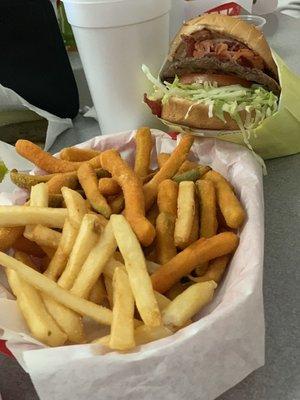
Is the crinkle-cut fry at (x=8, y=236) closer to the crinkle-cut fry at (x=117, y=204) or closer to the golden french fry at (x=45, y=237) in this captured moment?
the golden french fry at (x=45, y=237)

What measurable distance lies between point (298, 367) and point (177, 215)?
12.5 inches

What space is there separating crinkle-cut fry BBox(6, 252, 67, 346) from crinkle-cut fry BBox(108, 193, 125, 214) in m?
0.23

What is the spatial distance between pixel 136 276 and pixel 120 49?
28.5 inches

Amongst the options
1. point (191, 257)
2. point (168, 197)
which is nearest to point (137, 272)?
point (191, 257)

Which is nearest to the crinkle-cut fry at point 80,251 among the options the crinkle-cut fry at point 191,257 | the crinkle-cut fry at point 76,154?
the crinkle-cut fry at point 191,257

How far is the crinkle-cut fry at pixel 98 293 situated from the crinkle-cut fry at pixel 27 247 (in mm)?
179

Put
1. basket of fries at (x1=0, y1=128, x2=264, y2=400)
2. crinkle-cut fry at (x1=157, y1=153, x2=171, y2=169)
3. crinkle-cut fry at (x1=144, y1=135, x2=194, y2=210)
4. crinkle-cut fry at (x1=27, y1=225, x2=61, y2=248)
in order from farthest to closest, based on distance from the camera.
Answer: crinkle-cut fry at (x1=157, y1=153, x2=171, y2=169)
crinkle-cut fry at (x1=144, y1=135, x2=194, y2=210)
crinkle-cut fry at (x1=27, y1=225, x2=61, y2=248)
basket of fries at (x1=0, y1=128, x2=264, y2=400)

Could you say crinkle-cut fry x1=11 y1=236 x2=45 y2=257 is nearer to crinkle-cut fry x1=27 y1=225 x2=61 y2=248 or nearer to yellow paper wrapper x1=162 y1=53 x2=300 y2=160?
crinkle-cut fry x1=27 y1=225 x2=61 y2=248

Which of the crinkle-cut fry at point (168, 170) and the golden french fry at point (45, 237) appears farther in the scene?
the crinkle-cut fry at point (168, 170)

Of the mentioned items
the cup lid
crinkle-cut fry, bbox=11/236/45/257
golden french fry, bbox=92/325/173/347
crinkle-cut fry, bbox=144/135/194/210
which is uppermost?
the cup lid

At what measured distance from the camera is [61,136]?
5.06 feet

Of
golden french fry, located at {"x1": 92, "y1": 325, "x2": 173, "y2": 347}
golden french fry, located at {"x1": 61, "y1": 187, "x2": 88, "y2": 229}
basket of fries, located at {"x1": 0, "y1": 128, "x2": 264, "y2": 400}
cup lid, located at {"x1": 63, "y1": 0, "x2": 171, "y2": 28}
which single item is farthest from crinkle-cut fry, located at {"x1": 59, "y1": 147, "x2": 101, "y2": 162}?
golden french fry, located at {"x1": 92, "y1": 325, "x2": 173, "y2": 347}

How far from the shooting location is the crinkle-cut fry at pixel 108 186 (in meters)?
0.96

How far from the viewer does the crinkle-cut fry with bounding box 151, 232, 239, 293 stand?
2.65 feet
